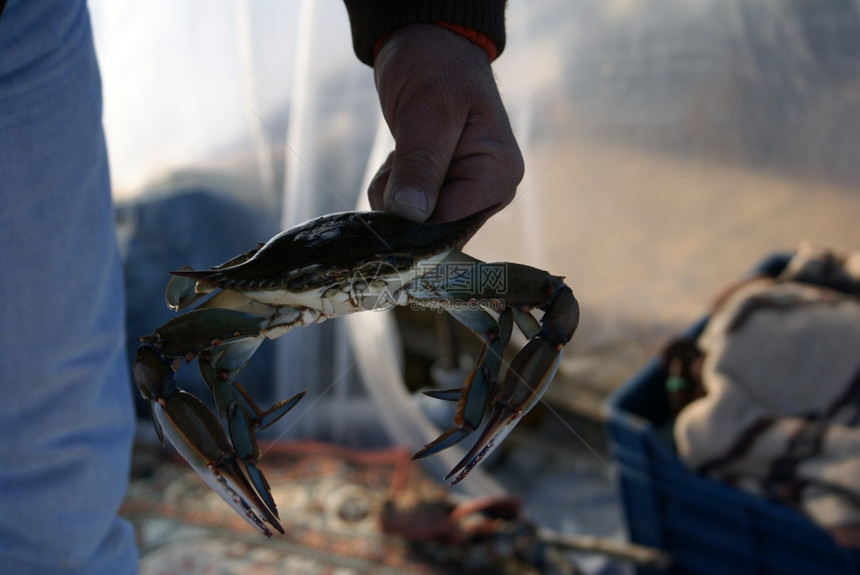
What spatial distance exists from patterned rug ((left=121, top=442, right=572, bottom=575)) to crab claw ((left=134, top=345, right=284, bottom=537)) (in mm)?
1050

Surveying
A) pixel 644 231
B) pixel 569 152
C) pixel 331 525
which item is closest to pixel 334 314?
pixel 331 525

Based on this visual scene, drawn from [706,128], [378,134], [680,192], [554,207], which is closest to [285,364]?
[378,134]

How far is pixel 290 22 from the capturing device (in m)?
1.85

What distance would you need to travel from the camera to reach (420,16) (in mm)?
765

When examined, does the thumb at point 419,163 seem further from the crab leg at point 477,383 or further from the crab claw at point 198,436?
the crab claw at point 198,436

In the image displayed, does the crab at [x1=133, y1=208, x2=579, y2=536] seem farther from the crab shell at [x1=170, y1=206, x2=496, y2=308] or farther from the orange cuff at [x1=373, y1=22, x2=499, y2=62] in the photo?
the orange cuff at [x1=373, y1=22, x2=499, y2=62]

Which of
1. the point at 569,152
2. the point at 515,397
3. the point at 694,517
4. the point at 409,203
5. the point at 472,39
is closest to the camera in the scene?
the point at 515,397

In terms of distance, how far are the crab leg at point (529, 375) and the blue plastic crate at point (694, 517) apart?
839mm

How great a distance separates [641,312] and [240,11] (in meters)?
1.49

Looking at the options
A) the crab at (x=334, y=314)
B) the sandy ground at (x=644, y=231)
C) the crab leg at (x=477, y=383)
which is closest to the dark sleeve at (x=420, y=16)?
the crab at (x=334, y=314)

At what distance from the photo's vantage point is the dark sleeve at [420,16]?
76 cm

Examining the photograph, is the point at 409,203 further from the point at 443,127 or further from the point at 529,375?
the point at 529,375

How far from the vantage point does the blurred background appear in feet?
5.87

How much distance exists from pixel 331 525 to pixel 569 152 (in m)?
1.23
